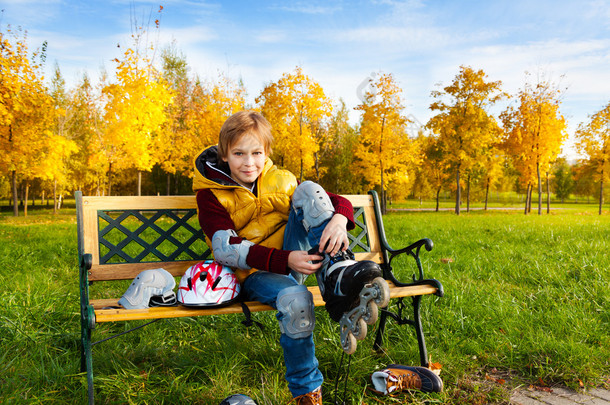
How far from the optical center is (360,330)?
1672 millimetres

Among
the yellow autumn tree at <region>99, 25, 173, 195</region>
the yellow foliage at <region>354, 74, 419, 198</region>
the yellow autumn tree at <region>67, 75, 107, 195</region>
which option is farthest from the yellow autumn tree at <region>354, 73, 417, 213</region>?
the yellow autumn tree at <region>67, 75, 107, 195</region>

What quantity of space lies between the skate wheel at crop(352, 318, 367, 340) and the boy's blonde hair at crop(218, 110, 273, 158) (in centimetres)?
125

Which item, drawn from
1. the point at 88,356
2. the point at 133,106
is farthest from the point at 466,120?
the point at 88,356

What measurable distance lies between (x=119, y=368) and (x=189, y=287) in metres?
0.80

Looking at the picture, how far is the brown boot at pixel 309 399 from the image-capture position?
1.95m

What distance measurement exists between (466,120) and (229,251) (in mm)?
19395

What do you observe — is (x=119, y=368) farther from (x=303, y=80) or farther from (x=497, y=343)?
(x=303, y=80)

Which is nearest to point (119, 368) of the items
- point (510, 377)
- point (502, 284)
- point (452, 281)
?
point (510, 377)

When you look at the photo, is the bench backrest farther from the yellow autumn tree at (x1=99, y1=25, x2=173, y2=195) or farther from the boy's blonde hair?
the yellow autumn tree at (x1=99, y1=25, x2=173, y2=195)

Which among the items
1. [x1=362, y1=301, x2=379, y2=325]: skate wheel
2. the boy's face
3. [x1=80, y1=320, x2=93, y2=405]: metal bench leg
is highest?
the boy's face

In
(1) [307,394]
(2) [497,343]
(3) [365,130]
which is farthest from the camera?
(3) [365,130]

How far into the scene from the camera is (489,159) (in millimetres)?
24891

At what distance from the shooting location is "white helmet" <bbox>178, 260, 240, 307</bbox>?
2.10 metres

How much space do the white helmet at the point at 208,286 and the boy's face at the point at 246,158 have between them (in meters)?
0.57
